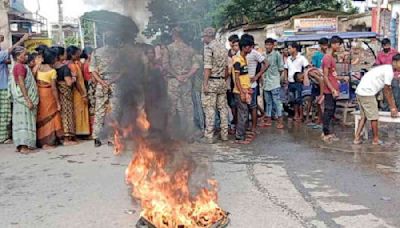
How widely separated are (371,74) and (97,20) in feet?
14.4

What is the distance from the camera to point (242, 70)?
7.84 m

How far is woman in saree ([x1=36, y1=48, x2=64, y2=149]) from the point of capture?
7.92m

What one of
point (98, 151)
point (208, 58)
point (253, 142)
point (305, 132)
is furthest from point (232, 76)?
point (98, 151)

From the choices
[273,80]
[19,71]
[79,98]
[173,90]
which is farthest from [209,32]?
[19,71]

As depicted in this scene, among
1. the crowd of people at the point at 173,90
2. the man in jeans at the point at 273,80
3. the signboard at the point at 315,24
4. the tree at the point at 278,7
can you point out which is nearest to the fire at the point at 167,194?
the crowd of people at the point at 173,90

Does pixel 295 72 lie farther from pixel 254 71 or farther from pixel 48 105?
pixel 48 105

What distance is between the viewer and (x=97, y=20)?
16.0 feet

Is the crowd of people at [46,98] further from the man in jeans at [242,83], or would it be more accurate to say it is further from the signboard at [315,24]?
the signboard at [315,24]

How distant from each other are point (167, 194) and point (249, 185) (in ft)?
4.92

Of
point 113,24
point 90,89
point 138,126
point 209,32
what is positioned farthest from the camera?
point 90,89

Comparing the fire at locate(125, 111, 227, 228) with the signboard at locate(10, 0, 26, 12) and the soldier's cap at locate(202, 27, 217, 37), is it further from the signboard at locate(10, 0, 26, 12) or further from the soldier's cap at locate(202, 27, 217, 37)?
the signboard at locate(10, 0, 26, 12)

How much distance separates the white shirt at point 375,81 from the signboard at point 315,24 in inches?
435

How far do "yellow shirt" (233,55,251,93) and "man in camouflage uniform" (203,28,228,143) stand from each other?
170 millimetres

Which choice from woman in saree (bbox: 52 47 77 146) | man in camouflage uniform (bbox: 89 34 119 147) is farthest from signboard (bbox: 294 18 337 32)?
man in camouflage uniform (bbox: 89 34 119 147)
